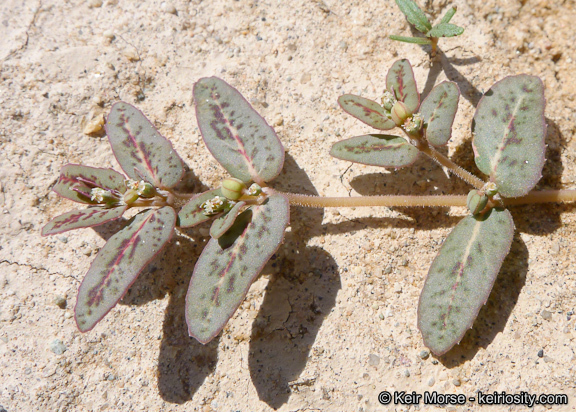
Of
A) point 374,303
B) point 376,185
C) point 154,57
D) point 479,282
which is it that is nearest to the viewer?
point 479,282

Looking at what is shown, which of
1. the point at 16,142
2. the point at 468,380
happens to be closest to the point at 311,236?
the point at 468,380

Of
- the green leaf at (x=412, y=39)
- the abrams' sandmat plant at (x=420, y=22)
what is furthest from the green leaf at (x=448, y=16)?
the green leaf at (x=412, y=39)

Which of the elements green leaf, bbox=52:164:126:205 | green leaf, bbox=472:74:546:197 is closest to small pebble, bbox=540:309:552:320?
green leaf, bbox=472:74:546:197

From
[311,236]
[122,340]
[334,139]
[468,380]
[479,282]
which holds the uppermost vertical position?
[334,139]

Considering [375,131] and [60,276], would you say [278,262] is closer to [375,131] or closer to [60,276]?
[375,131]

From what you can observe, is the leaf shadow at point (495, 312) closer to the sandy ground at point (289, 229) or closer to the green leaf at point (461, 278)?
→ the sandy ground at point (289, 229)

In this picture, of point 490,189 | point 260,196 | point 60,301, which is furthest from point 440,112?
point 60,301
